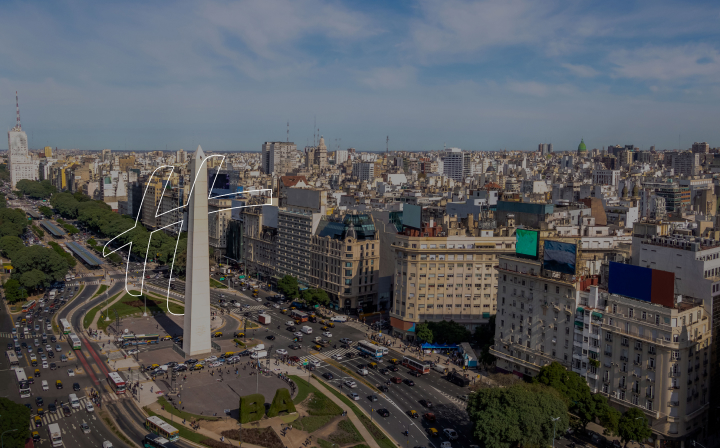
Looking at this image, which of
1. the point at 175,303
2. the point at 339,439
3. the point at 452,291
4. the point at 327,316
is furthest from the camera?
the point at 175,303

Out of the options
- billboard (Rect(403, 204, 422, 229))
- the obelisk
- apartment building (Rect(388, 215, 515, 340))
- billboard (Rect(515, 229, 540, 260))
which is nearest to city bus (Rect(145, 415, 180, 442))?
the obelisk

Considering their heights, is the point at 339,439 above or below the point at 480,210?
below

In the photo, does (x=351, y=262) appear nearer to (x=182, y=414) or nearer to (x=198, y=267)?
(x=198, y=267)

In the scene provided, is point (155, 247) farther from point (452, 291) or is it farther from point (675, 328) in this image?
point (675, 328)

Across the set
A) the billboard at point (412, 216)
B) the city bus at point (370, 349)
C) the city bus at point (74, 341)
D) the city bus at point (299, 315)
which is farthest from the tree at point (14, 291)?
the billboard at point (412, 216)

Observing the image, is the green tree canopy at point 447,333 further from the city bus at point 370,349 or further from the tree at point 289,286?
the tree at point 289,286

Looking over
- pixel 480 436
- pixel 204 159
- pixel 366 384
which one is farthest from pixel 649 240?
pixel 204 159
